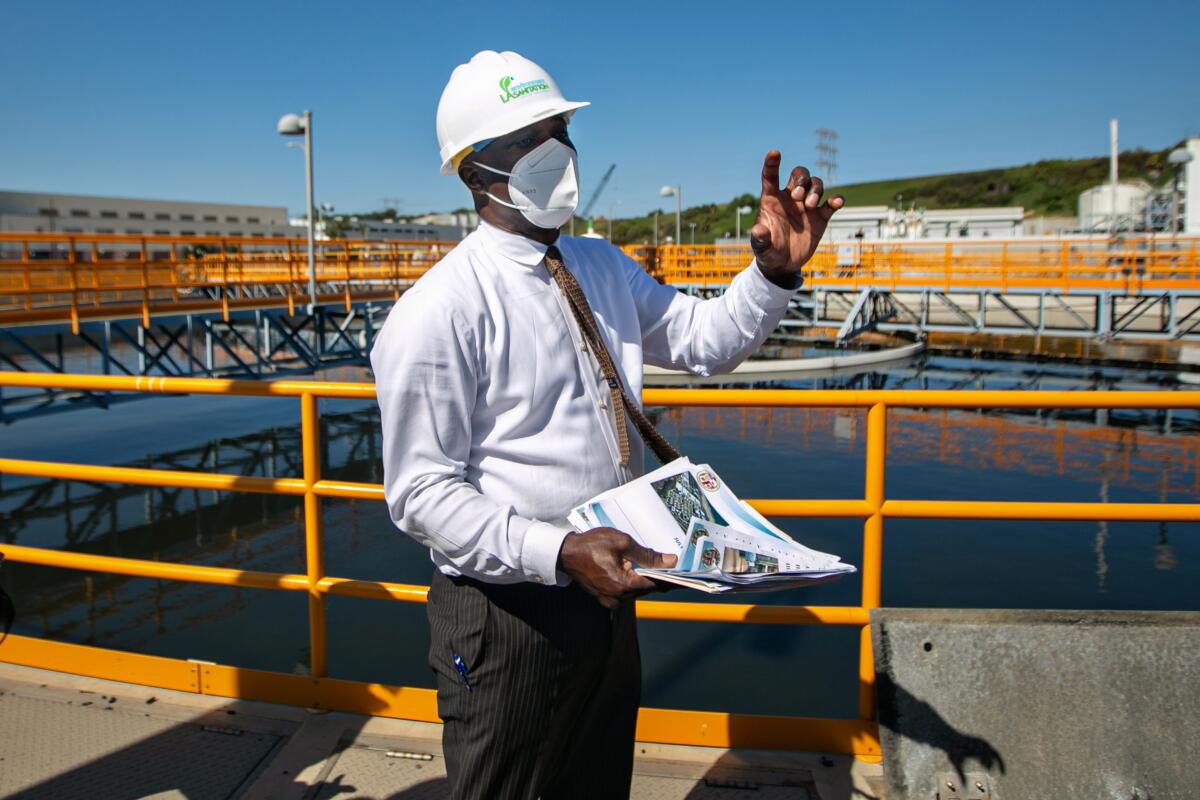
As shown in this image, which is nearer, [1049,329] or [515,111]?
[515,111]

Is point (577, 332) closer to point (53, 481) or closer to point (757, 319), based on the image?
point (757, 319)

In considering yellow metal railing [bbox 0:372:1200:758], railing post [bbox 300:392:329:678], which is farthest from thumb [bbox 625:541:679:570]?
railing post [bbox 300:392:329:678]

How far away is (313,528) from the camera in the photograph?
2.88m

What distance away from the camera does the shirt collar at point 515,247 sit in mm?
1538

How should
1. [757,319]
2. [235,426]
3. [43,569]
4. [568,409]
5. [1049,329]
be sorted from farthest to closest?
1. [1049,329]
2. [235,426]
3. [43,569]
4. [757,319]
5. [568,409]

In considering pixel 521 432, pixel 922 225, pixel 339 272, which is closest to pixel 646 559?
pixel 521 432

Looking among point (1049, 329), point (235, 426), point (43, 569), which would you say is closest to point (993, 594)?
point (43, 569)

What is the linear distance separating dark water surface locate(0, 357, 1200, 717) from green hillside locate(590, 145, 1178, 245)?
6518 cm

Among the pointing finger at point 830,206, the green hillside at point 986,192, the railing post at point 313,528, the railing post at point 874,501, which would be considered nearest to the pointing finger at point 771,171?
the pointing finger at point 830,206

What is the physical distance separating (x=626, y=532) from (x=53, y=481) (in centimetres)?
1249

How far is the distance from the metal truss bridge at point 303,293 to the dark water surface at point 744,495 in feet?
5.13

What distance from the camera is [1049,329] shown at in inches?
740

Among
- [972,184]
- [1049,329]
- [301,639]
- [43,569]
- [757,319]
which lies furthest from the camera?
[972,184]

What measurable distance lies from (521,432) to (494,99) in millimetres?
574
